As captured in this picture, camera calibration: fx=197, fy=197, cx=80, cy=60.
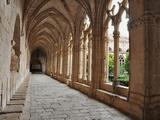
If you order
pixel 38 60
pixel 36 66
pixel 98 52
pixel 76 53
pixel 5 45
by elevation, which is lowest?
pixel 36 66

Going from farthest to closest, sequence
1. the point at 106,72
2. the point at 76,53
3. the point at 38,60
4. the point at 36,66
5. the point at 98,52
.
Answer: the point at 36,66 → the point at 38,60 → the point at 76,53 → the point at 98,52 → the point at 106,72

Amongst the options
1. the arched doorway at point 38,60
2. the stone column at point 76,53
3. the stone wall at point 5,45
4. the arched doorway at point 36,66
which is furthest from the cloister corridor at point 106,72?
the arched doorway at point 36,66

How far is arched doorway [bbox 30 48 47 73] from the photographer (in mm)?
33453

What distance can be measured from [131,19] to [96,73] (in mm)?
3140

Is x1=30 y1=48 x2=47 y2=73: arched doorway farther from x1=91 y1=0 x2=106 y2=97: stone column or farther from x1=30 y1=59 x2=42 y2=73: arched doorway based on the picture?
x1=91 y1=0 x2=106 y2=97: stone column

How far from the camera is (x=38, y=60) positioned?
1341 inches

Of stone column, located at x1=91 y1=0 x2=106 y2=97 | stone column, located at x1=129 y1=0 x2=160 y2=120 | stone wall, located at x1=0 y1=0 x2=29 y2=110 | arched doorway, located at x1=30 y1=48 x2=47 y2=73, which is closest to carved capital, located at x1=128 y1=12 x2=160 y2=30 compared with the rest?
stone column, located at x1=129 y1=0 x2=160 y2=120

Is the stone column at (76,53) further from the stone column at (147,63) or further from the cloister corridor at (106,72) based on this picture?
the stone column at (147,63)

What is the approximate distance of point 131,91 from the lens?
180 inches

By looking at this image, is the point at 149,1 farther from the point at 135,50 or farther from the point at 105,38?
the point at 105,38

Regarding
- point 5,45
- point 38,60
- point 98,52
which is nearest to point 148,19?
point 5,45

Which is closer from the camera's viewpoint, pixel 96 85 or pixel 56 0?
pixel 96 85

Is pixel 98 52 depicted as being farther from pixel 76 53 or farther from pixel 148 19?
pixel 76 53

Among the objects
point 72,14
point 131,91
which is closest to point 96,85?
point 131,91
